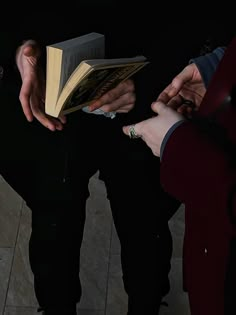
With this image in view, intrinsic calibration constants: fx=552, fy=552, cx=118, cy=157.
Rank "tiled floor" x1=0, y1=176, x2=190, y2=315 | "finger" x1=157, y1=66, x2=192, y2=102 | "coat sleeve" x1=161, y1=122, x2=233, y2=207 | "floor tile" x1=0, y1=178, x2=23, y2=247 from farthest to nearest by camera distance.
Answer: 1. "floor tile" x1=0, y1=178, x2=23, y2=247
2. "tiled floor" x1=0, y1=176, x2=190, y2=315
3. "finger" x1=157, y1=66, x2=192, y2=102
4. "coat sleeve" x1=161, y1=122, x2=233, y2=207

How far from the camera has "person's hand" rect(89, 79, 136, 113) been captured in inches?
46.0

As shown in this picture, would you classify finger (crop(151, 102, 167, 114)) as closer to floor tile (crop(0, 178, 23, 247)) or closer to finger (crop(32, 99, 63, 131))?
finger (crop(32, 99, 63, 131))

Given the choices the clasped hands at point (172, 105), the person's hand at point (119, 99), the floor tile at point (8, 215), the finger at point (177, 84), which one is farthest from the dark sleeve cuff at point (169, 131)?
the floor tile at point (8, 215)

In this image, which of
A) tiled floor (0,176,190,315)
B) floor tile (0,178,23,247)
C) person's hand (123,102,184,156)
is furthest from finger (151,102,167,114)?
floor tile (0,178,23,247)

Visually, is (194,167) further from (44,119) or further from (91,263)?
(91,263)

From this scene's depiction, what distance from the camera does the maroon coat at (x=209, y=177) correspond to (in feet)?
2.81

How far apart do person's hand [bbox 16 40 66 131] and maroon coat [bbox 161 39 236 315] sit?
0.98 ft

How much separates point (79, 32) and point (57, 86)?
6.4 inches

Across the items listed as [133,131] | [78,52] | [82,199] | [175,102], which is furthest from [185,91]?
[82,199]

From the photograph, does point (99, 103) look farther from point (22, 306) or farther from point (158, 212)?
point (22, 306)

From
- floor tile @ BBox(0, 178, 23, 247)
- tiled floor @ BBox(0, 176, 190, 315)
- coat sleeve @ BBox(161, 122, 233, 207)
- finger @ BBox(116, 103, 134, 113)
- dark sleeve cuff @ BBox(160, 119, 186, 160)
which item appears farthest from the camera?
floor tile @ BBox(0, 178, 23, 247)

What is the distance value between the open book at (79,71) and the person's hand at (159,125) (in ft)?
0.35

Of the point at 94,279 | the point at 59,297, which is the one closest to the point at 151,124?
the point at 59,297

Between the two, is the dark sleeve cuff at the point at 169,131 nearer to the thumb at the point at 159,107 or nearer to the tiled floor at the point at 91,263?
the thumb at the point at 159,107
